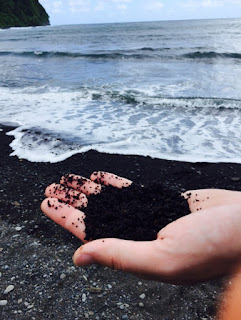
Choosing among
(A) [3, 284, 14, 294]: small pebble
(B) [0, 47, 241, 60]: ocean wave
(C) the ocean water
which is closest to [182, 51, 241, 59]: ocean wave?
(B) [0, 47, 241, 60]: ocean wave

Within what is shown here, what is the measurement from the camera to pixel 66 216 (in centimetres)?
288

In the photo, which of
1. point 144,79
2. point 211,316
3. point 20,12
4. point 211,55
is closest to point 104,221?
point 211,316

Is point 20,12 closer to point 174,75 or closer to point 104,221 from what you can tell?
point 174,75

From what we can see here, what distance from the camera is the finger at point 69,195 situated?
3.19 metres

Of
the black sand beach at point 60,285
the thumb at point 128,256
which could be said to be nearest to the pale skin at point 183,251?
the thumb at point 128,256

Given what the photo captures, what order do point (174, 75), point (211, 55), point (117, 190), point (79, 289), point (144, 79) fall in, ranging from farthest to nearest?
point (211, 55)
point (174, 75)
point (144, 79)
point (117, 190)
point (79, 289)

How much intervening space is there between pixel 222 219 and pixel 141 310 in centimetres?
127

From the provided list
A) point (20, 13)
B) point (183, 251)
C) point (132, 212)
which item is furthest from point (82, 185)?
point (20, 13)

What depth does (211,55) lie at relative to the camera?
66.6 ft

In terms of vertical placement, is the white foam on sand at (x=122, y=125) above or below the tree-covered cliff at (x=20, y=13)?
below

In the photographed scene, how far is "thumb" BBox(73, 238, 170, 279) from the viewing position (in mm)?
2133

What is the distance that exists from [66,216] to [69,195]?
0.43 meters

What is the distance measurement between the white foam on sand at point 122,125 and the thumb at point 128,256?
3.87 metres

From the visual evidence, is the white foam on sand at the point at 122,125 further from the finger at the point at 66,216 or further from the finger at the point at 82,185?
the finger at the point at 66,216
